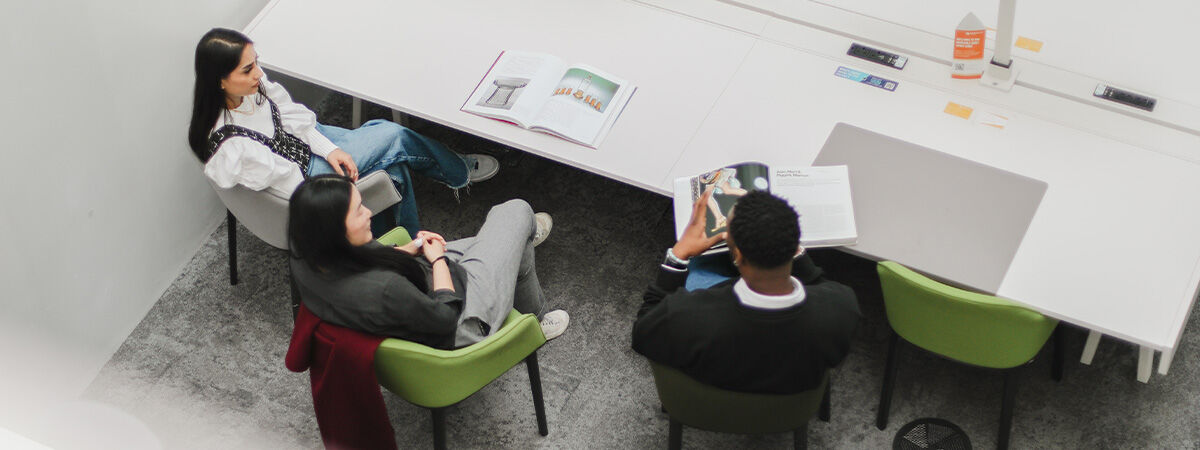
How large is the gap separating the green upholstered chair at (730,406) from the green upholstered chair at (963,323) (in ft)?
0.95

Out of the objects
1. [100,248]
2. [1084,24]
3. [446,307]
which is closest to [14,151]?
[100,248]

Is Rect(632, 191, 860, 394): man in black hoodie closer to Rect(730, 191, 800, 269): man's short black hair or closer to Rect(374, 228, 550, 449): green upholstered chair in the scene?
Rect(730, 191, 800, 269): man's short black hair

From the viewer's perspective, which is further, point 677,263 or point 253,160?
point 253,160

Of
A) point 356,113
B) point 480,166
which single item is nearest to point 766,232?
point 480,166

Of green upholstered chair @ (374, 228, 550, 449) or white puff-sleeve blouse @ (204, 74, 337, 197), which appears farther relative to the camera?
white puff-sleeve blouse @ (204, 74, 337, 197)

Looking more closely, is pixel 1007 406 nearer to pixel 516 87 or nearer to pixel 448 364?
pixel 448 364

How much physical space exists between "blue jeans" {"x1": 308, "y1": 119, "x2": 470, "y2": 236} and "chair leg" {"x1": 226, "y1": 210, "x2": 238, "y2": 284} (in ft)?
1.39

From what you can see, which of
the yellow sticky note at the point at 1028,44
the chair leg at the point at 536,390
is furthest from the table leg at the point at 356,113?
the yellow sticky note at the point at 1028,44

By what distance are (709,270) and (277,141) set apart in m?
1.26

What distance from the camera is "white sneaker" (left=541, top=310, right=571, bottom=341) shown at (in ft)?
11.1

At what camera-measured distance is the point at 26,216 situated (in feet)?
9.71

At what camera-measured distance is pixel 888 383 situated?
3031 millimetres

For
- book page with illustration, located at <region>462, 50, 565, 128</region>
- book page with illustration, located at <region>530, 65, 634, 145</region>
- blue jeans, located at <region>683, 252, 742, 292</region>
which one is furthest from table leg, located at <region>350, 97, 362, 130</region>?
blue jeans, located at <region>683, 252, 742, 292</region>

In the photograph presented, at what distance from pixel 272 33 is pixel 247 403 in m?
1.14
